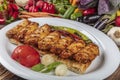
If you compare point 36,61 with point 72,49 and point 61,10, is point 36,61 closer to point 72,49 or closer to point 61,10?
point 72,49

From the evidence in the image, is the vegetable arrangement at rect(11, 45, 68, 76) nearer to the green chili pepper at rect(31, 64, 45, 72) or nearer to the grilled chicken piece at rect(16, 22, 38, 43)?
the green chili pepper at rect(31, 64, 45, 72)

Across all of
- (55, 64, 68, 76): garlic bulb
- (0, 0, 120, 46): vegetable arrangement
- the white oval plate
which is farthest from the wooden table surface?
(0, 0, 120, 46): vegetable arrangement

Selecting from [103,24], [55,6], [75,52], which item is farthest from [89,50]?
[55,6]

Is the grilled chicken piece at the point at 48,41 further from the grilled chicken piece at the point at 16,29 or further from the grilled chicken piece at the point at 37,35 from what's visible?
the grilled chicken piece at the point at 16,29

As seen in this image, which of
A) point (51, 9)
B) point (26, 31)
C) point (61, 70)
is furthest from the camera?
point (51, 9)

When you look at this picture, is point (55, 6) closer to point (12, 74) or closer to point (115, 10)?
point (115, 10)

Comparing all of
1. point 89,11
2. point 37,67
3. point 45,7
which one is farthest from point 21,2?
point 37,67
